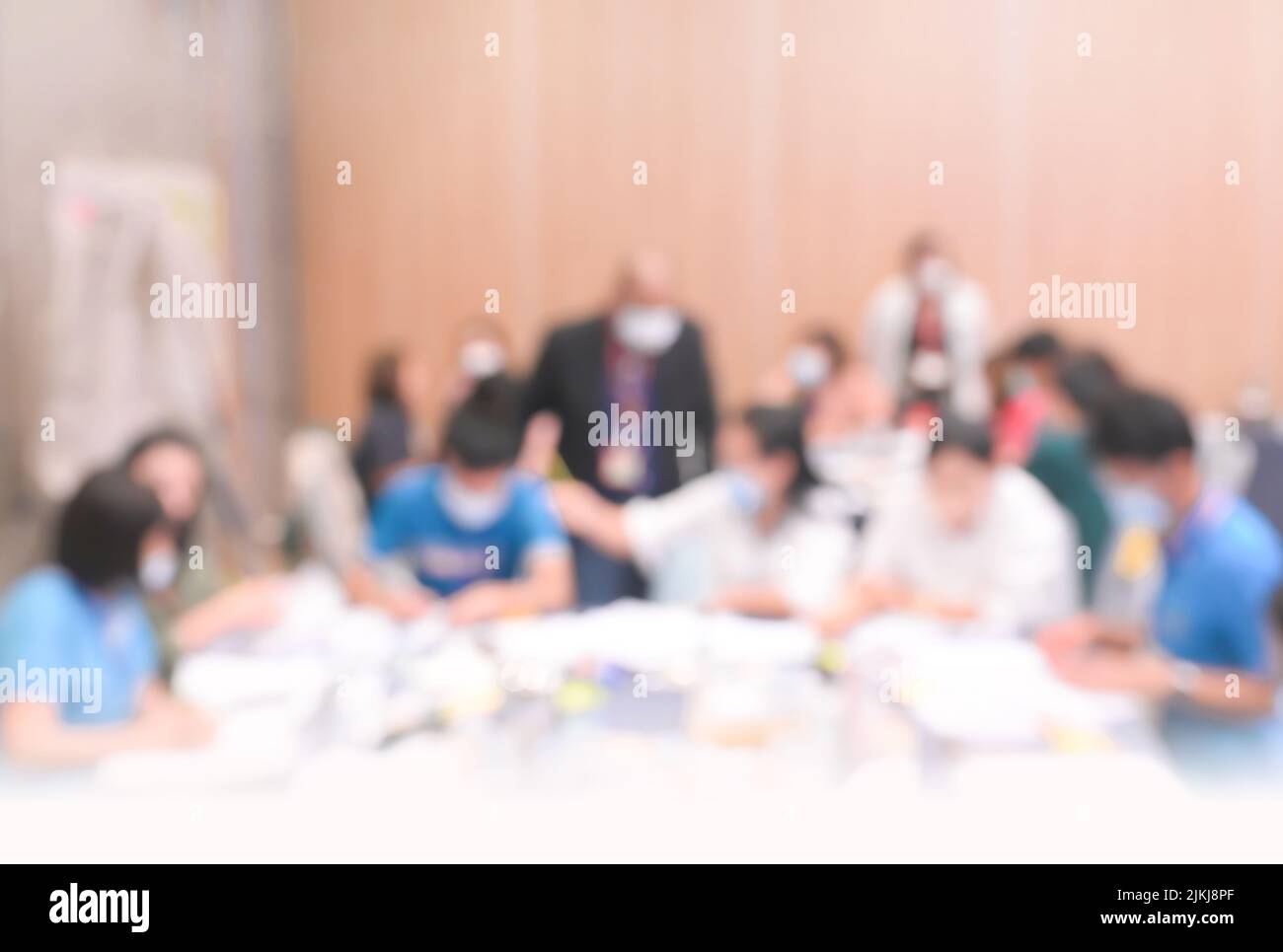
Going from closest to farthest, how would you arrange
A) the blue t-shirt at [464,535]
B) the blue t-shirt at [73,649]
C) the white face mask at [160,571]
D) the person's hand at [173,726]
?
the person's hand at [173,726] → the blue t-shirt at [73,649] → the white face mask at [160,571] → the blue t-shirt at [464,535]

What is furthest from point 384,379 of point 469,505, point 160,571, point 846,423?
point 846,423

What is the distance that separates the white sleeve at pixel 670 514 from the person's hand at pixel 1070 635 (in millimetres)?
595

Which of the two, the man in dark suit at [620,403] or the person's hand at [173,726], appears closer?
the person's hand at [173,726]

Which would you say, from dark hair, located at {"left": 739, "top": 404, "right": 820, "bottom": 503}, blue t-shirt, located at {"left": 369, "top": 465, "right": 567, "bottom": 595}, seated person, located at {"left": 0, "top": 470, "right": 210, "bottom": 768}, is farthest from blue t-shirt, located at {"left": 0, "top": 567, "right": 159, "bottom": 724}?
dark hair, located at {"left": 739, "top": 404, "right": 820, "bottom": 503}

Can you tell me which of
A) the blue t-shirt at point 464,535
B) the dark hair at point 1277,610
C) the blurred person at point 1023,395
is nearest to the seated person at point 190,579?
the blue t-shirt at point 464,535

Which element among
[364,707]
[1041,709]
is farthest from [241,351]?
[1041,709]

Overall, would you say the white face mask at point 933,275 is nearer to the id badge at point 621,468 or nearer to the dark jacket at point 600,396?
the dark jacket at point 600,396

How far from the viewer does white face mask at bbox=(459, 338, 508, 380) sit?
7.47ft

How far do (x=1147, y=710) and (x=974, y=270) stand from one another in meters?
0.96

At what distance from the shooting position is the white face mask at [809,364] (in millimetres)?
2254

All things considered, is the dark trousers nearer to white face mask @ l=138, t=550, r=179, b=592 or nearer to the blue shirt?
white face mask @ l=138, t=550, r=179, b=592

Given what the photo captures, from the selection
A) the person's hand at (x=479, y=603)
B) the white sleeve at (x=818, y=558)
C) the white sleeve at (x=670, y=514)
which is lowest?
the person's hand at (x=479, y=603)

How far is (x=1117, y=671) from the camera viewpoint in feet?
5.68
